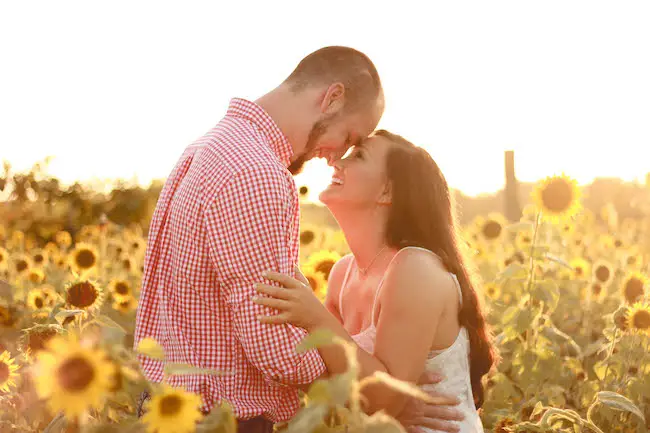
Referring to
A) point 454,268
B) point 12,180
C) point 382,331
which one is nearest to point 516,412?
point 454,268

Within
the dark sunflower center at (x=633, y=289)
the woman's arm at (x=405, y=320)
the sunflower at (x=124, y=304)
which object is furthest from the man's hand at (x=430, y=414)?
the sunflower at (x=124, y=304)

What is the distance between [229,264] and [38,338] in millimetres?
1403

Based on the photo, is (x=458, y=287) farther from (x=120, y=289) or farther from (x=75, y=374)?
(x=120, y=289)

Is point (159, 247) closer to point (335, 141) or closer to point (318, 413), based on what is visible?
point (335, 141)

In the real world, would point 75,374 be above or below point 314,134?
below

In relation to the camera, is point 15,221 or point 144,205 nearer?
point 15,221

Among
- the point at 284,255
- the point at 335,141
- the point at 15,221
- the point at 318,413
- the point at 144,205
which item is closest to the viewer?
the point at 318,413

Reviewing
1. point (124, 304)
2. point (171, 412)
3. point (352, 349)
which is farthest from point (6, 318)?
point (352, 349)

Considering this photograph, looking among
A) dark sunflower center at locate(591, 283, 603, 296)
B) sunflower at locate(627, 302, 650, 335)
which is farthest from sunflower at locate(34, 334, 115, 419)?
dark sunflower center at locate(591, 283, 603, 296)

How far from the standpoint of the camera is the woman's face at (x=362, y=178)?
3.26 metres

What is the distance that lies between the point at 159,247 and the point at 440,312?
108 cm

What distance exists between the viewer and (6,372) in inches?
126

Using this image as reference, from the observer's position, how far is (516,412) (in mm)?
4172

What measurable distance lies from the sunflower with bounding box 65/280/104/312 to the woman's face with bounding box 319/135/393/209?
165 centimetres
